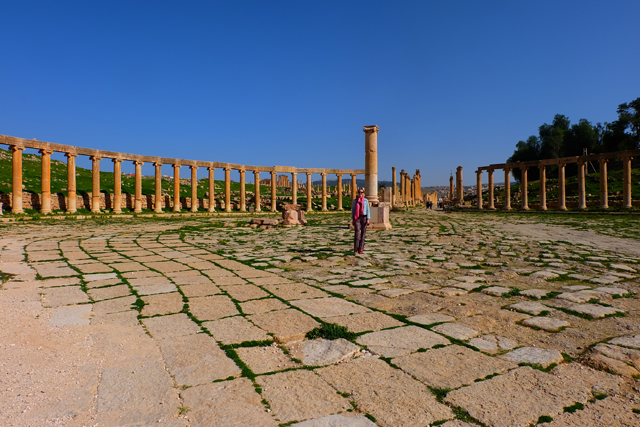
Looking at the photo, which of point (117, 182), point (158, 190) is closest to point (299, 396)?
point (117, 182)

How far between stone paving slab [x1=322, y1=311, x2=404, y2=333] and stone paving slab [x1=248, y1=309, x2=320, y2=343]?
10.0 inches

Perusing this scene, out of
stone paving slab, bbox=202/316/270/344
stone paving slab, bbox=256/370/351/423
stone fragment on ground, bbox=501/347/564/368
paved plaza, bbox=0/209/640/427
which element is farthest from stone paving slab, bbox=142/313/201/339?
stone fragment on ground, bbox=501/347/564/368

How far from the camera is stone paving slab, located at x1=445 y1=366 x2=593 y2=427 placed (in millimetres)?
2047

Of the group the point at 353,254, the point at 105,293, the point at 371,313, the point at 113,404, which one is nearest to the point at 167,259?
the point at 105,293

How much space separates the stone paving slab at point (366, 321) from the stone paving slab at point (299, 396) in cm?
100

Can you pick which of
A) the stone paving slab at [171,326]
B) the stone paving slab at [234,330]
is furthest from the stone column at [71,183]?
the stone paving slab at [234,330]

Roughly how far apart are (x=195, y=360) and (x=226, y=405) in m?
0.71

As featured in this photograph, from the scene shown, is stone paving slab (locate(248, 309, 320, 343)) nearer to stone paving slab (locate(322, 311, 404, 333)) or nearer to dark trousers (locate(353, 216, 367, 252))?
stone paving slab (locate(322, 311, 404, 333))

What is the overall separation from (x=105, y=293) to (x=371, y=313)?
11.1 feet

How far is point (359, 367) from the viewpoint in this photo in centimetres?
266

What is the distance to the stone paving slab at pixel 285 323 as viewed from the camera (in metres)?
3.22

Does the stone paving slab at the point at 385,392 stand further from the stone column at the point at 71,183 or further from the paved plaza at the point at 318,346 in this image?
the stone column at the point at 71,183

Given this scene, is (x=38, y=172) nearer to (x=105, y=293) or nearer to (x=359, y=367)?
(x=105, y=293)

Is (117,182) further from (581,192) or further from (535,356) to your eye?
(581,192)
